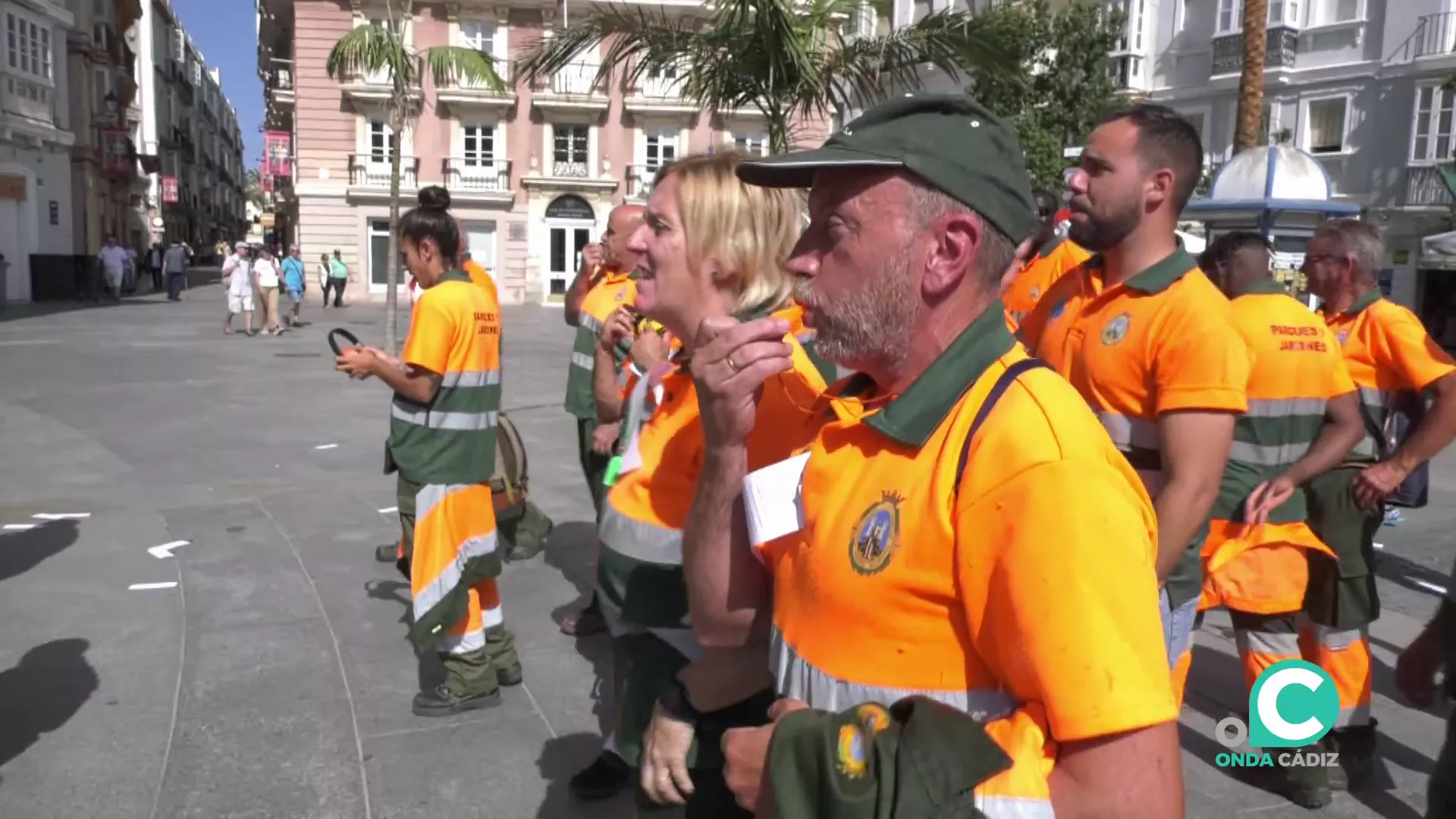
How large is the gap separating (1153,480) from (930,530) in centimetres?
164

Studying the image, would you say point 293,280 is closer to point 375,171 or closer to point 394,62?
point 394,62

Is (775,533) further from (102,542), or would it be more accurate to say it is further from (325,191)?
(325,191)

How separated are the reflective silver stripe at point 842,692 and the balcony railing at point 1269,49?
27.0 m

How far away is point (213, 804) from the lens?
3576mm

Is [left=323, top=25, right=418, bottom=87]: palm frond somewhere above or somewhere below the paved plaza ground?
above

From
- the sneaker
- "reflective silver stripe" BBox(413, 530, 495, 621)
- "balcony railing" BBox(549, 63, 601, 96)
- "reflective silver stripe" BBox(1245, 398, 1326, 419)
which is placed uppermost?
"balcony railing" BBox(549, 63, 601, 96)

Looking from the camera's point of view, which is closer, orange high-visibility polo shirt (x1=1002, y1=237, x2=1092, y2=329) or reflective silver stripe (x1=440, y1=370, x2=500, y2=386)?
reflective silver stripe (x1=440, y1=370, x2=500, y2=386)

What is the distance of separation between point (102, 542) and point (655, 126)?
1411 inches

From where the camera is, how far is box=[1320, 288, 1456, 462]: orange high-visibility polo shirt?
433 centimetres

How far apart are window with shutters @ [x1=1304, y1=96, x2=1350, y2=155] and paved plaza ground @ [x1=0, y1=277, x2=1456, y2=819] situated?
57.8 feet

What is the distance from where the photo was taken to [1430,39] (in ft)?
74.7

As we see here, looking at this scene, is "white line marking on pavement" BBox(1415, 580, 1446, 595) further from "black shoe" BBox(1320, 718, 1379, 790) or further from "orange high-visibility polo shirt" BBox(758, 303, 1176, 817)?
"orange high-visibility polo shirt" BBox(758, 303, 1176, 817)

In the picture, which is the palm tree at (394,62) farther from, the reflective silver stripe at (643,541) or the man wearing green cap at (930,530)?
the man wearing green cap at (930,530)

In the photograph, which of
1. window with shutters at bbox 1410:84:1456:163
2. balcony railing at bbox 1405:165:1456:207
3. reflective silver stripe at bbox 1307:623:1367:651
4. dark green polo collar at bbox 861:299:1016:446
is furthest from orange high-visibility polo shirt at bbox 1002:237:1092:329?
window with shutters at bbox 1410:84:1456:163
